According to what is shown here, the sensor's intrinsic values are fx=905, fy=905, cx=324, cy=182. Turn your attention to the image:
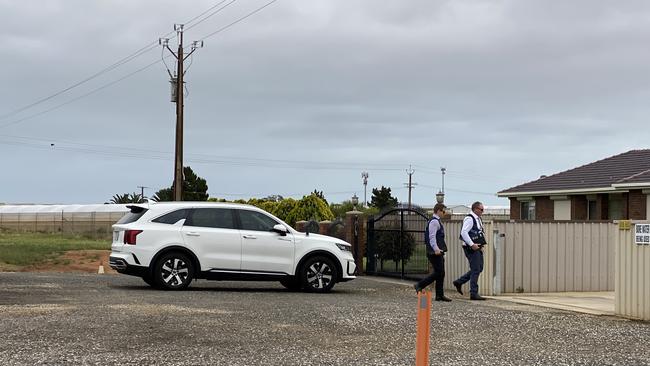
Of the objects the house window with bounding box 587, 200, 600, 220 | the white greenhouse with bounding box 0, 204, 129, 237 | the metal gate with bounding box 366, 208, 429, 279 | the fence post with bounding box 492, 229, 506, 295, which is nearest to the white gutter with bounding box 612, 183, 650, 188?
the house window with bounding box 587, 200, 600, 220

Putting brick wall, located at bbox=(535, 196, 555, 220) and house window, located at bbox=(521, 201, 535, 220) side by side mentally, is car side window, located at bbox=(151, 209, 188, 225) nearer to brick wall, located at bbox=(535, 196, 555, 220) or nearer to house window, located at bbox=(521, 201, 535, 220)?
brick wall, located at bbox=(535, 196, 555, 220)

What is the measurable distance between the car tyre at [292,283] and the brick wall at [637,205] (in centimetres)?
1368

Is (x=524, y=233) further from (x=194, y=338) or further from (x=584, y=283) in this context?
(x=194, y=338)

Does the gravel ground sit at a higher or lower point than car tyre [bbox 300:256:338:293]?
lower

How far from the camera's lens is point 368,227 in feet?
79.8

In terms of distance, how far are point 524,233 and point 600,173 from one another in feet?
56.6

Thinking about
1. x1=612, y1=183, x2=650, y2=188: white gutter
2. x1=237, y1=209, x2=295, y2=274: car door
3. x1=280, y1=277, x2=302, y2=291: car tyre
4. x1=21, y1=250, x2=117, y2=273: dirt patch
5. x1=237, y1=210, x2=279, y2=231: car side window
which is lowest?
x1=21, y1=250, x2=117, y2=273: dirt patch

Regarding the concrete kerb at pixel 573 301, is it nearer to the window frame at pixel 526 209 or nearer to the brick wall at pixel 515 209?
the window frame at pixel 526 209

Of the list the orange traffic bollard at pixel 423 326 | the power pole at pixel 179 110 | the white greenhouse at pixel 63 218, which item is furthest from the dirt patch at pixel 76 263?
the white greenhouse at pixel 63 218

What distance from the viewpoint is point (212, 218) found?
1677cm

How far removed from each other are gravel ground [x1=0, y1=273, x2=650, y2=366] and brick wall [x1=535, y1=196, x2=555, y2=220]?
67.4 ft

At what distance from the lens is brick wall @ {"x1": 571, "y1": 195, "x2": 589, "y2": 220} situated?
32.8 meters

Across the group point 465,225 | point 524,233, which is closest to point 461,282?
point 465,225

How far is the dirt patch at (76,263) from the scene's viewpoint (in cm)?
2738
